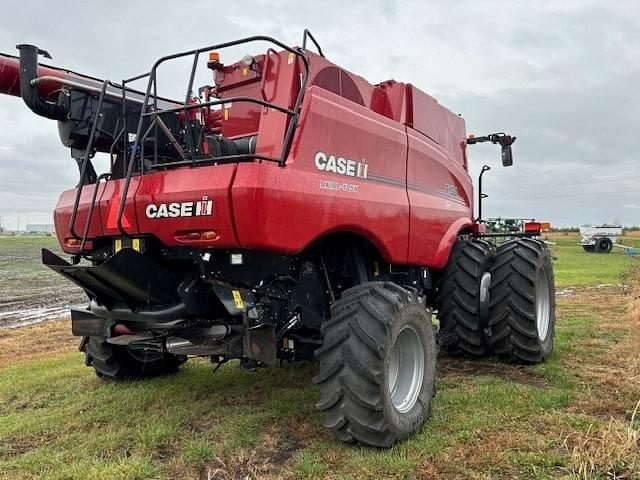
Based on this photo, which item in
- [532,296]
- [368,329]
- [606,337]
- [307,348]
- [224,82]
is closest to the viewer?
[368,329]

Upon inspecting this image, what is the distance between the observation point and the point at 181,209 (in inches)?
150

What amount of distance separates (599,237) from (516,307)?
111 ft

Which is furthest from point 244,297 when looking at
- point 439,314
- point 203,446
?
point 439,314

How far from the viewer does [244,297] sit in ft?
12.9

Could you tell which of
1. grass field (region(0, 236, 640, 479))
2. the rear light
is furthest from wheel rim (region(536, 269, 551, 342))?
the rear light

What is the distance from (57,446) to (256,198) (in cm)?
233

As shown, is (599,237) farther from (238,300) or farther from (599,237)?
(238,300)

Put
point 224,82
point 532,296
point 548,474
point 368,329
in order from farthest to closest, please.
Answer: point 532,296
point 224,82
point 368,329
point 548,474

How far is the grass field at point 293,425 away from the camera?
11.7 ft

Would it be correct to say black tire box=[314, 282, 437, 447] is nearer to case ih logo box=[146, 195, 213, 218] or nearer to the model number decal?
case ih logo box=[146, 195, 213, 218]

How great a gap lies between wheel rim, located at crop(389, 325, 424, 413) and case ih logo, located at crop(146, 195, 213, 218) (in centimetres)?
165

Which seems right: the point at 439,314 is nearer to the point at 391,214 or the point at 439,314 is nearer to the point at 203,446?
the point at 391,214

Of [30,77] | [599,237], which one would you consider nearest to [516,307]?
[30,77]

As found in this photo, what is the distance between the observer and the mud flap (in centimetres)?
391
